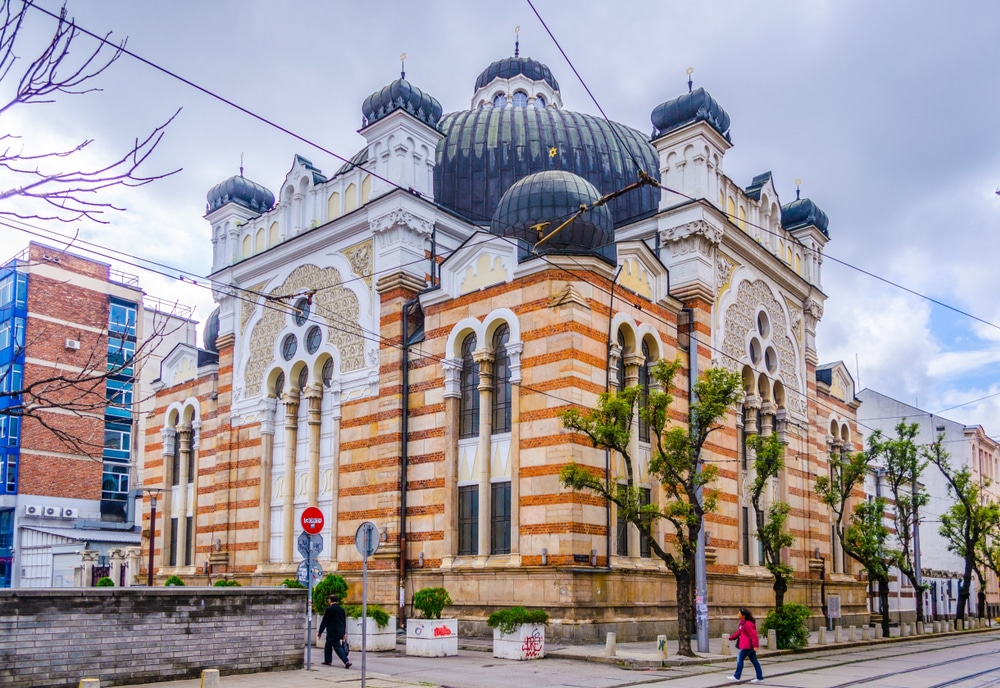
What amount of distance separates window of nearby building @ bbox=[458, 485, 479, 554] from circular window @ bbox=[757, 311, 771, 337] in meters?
13.0

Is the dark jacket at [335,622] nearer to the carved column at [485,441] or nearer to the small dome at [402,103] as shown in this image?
the carved column at [485,441]

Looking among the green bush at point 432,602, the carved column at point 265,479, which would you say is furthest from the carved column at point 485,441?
the carved column at point 265,479

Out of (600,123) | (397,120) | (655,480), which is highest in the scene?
(600,123)

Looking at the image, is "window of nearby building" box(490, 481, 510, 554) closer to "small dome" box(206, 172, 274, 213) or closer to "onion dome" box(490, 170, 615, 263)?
"onion dome" box(490, 170, 615, 263)

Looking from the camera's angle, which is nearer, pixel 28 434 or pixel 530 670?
pixel 530 670

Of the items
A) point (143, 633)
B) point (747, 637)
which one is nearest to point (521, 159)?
point (747, 637)

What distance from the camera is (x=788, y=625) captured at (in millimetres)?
24938

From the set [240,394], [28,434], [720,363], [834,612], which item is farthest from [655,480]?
[28,434]

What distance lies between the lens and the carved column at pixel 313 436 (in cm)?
3022

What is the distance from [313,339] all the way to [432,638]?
1282cm

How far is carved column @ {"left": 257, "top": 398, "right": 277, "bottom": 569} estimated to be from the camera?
1231 inches

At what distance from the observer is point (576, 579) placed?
23.5 meters

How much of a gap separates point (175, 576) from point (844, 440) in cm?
2693

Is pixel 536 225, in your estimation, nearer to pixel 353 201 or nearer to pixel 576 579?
pixel 353 201
